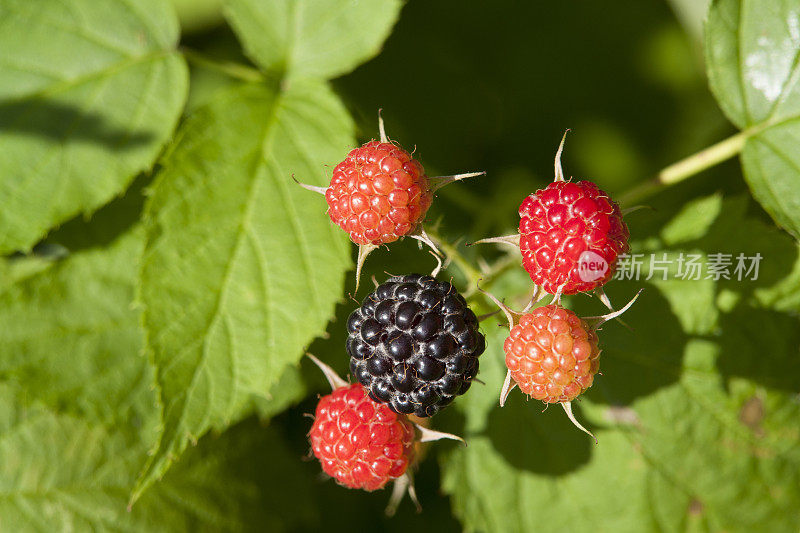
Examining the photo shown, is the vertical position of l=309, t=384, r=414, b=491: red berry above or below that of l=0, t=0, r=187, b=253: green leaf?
below

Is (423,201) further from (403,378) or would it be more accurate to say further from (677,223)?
(677,223)

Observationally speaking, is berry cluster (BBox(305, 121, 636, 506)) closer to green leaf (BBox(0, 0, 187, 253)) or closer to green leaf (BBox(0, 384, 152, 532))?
green leaf (BBox(0, 0, 187, 253))

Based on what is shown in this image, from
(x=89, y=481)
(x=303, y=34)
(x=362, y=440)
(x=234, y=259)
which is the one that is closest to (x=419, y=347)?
(x=362, y=440)

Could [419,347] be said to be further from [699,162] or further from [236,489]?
[236,489]

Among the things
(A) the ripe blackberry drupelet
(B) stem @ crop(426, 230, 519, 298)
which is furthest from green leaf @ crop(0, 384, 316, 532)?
(B) stem @ crop(426, 230, 519, 298)

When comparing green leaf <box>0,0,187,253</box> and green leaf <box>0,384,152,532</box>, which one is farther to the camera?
green leaf <box>0,384,152,532</box>

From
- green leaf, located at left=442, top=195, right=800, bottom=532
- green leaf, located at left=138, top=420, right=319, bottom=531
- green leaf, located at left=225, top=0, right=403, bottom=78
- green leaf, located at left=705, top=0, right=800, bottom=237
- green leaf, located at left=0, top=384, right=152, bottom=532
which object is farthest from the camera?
green leaf, located at left=138, top=420, right=319, bottom=531

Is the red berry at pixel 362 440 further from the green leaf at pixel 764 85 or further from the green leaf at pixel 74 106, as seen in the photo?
the green leaf at pixel 764 85
